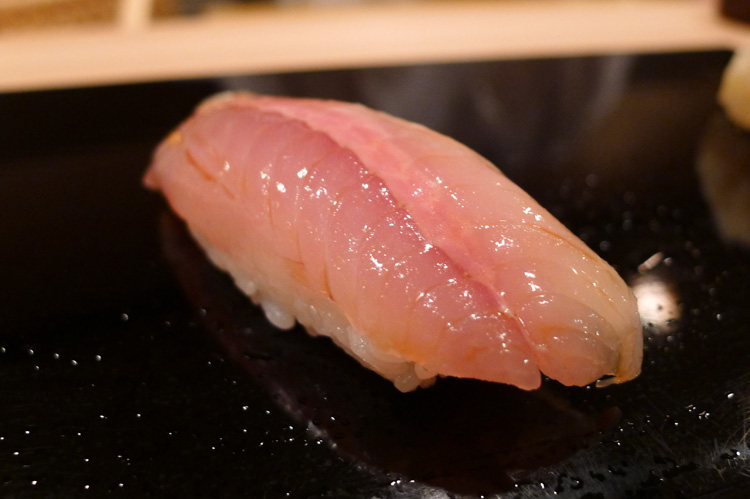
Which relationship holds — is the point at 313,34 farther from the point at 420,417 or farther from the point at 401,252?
the point at 420,417

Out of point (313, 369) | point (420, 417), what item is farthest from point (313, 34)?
point (420, 417)

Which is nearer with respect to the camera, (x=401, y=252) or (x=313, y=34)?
(x=401, y=252)

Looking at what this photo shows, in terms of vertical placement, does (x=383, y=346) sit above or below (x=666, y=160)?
below

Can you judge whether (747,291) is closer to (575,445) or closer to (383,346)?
(575,445)

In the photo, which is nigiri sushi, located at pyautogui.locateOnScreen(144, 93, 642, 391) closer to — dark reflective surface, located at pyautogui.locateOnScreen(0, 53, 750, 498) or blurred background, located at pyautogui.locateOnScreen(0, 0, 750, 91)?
dark reflective surface, located at pyautogui.locateOnScreen(0, 53, 750, 498)

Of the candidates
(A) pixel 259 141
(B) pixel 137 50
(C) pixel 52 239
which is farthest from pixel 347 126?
(B) pixel 137 50

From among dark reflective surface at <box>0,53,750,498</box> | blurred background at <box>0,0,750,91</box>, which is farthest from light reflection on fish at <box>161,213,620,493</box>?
blurred background at <box>0,0,750,91</box>
